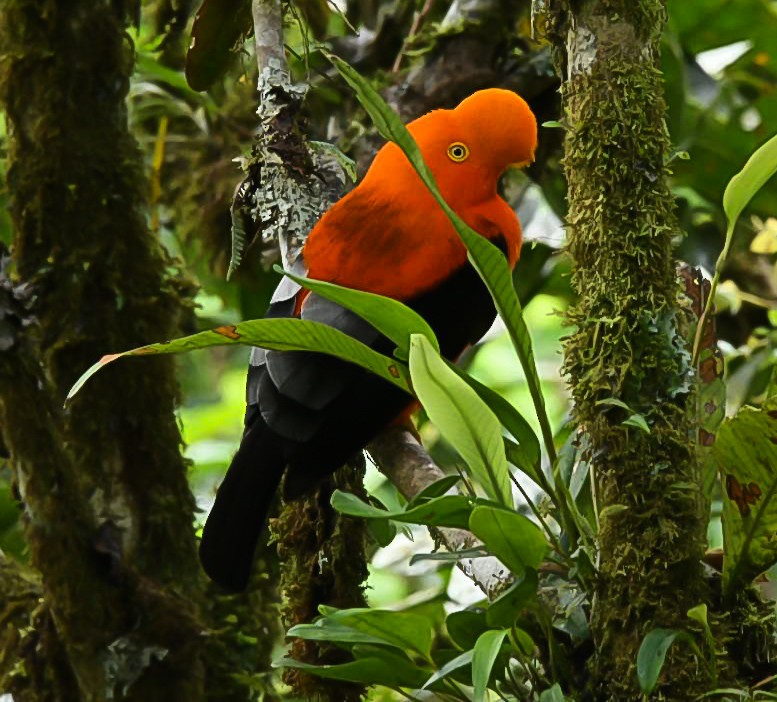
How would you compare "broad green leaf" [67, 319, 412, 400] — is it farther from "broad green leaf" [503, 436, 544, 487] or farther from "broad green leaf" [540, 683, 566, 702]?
"broad green leaf" [540, 683, 566, 702]

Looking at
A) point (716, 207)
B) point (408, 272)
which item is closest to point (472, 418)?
point (408, 272)

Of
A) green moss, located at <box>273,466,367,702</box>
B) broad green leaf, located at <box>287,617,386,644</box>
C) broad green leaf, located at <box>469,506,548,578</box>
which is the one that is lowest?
green moss, located at <box>273,466,367,702</box>

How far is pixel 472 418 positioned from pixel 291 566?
2.54 feet

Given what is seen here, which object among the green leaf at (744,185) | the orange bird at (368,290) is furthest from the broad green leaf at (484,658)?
the orange bird at (368,290)

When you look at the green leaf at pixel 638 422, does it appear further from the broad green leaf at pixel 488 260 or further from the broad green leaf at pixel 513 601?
the broad green leaf at pixel 513 601

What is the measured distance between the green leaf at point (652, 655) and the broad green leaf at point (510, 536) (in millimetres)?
143

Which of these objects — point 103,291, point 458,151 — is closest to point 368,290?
point 458,151

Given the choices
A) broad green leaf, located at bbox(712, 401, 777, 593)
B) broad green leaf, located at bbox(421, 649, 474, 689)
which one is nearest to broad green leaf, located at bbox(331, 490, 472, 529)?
broad green leaf, located at bbox(421, 649, 474, 689)

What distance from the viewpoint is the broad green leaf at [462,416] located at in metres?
1.21

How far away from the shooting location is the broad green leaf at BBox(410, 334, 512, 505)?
1.21m

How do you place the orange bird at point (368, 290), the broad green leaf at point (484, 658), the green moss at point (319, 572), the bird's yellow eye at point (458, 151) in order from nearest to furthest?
the broad green leaf at point (484, 658) → the green moss at point (319, 572) → the orange bird at point (368, 290) → the bird's yellow eye at point (458, 151)

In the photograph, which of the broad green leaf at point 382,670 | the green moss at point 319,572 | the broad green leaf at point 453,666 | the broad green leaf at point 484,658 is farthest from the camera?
the green moss at point 319,572

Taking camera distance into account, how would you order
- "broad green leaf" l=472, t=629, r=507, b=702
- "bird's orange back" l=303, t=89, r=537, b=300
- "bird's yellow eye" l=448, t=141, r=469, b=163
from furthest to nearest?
"bird's yellow eye" l=448, t=141, r=469, b=163 < "bird's orange back" l=303, t=89, r=537, b=300 < "broad green leaf" l=472, t=629, r=507, b=702

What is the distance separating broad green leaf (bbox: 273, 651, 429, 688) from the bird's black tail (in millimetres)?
614
